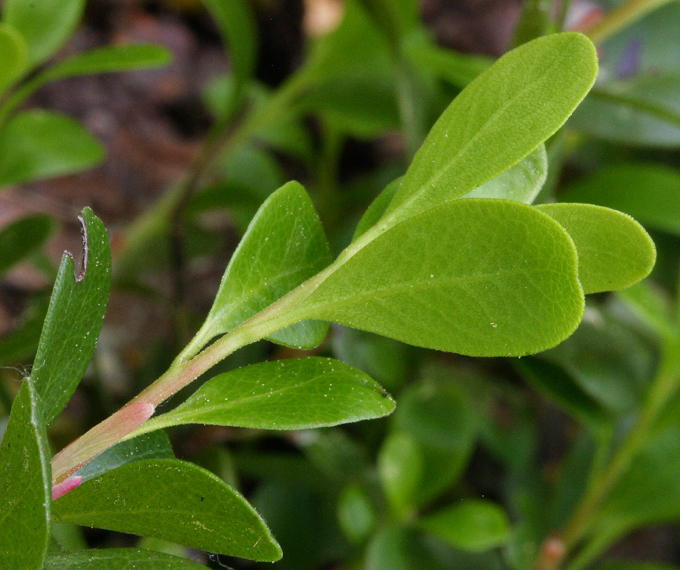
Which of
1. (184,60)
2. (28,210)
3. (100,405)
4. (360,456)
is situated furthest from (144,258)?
(184,60)

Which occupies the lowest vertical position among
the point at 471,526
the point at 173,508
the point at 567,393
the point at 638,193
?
the point at 471,526

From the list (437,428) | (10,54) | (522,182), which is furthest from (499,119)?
(437,428)

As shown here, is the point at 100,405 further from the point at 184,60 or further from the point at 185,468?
the point at 184,60

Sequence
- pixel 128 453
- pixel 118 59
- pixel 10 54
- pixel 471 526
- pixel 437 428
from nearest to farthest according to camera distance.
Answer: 1. pixel 128 453
2. pixel 10 54
3. pixel 118 59
4. pixel 471 526
5. pixel 437 428

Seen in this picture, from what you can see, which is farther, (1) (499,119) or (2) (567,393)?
(2) (567,393)

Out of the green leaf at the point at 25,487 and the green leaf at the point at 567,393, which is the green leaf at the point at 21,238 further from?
the green leaf at the point at 567,393

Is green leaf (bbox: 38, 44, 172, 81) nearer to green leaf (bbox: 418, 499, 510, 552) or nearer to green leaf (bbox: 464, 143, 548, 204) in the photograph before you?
green leaf (bbox: 464, 143, 548, 204)

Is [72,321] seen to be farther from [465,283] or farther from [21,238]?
[21,238]

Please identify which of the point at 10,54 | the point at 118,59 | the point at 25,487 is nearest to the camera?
the point at 25,487
